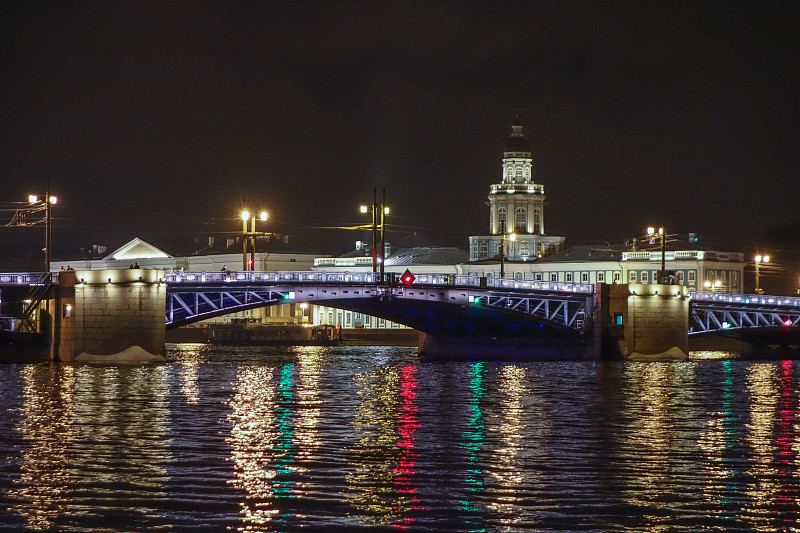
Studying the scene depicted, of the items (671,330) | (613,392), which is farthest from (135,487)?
(671,330)

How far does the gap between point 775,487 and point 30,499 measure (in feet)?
45.6

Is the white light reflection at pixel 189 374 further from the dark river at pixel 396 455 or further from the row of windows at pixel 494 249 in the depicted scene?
the row of windows at pixel 494 249

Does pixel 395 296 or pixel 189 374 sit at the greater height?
pixel 395 296

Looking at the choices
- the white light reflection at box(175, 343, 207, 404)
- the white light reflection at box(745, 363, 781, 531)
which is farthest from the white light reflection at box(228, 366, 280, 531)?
the white light reflection at box(745, 363, 781, 531)

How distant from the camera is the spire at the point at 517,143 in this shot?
508 feet

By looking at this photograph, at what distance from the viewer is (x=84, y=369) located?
68188 mm

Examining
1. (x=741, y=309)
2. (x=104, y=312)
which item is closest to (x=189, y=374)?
(x=104, y=312)

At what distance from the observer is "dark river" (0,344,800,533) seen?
26422 mm

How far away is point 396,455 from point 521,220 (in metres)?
122

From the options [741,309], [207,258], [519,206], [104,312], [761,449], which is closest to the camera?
[761,449]

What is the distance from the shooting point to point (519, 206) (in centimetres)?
15550

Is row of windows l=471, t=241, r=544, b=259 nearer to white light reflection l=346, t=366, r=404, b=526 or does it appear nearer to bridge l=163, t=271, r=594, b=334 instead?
bridge l=163, t=271, r=594, b=334

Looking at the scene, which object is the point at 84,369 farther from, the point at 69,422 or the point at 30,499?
the point at 30,499

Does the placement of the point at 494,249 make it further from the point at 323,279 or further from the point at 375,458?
the point at 375,458
